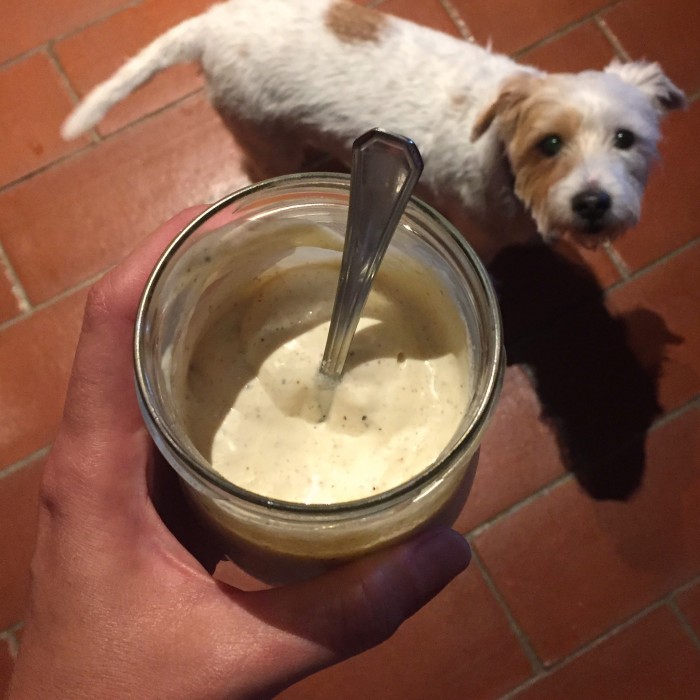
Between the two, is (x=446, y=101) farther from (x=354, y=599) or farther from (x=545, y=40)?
(x=354, y=599)

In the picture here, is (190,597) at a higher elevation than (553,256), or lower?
higher

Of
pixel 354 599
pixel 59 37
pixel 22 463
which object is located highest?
pixel 59 37

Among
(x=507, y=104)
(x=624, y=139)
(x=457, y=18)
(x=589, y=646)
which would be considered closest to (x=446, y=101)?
(x=507, y=104)

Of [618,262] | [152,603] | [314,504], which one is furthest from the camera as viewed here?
[618,262]

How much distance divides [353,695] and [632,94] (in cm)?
91

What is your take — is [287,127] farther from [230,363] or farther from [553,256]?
[230,363]

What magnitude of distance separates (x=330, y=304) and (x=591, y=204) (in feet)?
1.74

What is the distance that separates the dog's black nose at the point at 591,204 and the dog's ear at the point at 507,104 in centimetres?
14

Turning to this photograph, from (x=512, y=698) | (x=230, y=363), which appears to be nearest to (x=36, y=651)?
(x=230, y=363)

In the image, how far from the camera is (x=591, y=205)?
34.7 inches

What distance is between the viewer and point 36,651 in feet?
1.67

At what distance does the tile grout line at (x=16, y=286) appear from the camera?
3.71 ft

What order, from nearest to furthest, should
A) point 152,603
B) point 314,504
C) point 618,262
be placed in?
point 314,504 < point 152,603 < point 618,262

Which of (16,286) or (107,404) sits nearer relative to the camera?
(107,404)
